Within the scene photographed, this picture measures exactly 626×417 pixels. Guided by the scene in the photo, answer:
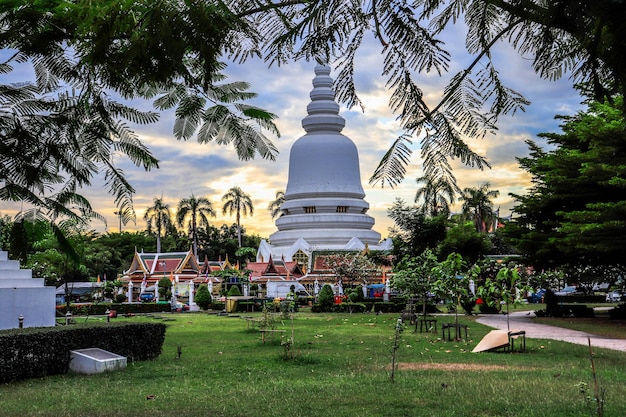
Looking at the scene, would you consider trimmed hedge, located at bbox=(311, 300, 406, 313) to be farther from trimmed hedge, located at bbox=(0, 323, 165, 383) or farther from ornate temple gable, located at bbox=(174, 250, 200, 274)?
trimmed hedge, located at bbox=(0, 323, 165, 383)

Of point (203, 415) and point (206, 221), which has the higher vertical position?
point (206, 221)

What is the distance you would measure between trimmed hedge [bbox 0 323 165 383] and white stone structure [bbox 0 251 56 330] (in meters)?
3.79

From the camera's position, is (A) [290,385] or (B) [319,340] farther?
(B) [319,340]

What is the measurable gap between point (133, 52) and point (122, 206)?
5.18ft

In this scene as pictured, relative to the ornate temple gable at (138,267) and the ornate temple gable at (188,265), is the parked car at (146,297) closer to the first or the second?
the ornate temple gable at (138,267)

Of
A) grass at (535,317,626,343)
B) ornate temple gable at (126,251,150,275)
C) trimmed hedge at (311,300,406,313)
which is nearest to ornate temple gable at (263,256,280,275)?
trimmed hedge at (311,300,406,313)

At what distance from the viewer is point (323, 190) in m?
53.2

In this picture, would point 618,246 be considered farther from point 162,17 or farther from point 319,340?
point 162,17

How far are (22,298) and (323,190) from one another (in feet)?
126

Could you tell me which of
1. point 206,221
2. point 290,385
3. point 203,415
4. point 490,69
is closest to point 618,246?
point 290,385

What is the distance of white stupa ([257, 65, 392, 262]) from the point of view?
172 feet

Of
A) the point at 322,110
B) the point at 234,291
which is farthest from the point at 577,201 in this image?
the point at 322,110

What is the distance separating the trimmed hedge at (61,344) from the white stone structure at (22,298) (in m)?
3.79

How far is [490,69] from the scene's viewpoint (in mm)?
3637
